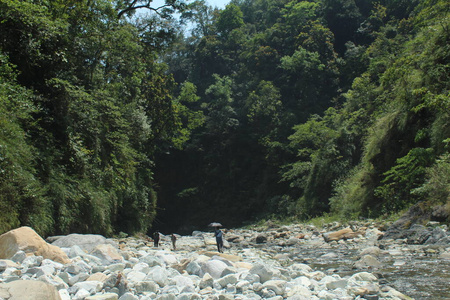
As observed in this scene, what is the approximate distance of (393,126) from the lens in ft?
47.6

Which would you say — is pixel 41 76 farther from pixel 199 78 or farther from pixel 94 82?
pixel 199 78

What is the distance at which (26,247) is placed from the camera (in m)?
5.70

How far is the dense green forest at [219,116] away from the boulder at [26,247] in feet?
7.16

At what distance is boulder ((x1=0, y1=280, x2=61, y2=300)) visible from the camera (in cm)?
356

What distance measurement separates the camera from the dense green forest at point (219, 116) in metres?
10.5

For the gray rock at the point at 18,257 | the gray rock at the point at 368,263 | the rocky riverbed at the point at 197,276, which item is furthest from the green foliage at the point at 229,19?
the gray rock at the point at 18,257

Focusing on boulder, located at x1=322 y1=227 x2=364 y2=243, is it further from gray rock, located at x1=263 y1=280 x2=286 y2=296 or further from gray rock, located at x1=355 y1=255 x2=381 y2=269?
gray rock, located at x1=263 y1=280 x2=286 y2=296

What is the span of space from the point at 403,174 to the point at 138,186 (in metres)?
12.7

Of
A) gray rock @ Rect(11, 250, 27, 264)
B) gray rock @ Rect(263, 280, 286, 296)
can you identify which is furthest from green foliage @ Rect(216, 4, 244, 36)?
gray rock @ Rect(263, 280, 286, 296)

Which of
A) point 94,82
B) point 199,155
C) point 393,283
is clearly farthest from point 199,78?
point 393,283

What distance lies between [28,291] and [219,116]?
30.7m

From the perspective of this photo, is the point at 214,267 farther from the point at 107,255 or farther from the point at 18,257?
the point at 18,257

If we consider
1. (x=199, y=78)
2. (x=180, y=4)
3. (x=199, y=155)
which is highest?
(x=199, y=78)

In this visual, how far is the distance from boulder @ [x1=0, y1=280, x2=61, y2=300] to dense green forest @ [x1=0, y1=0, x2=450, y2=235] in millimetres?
4587
